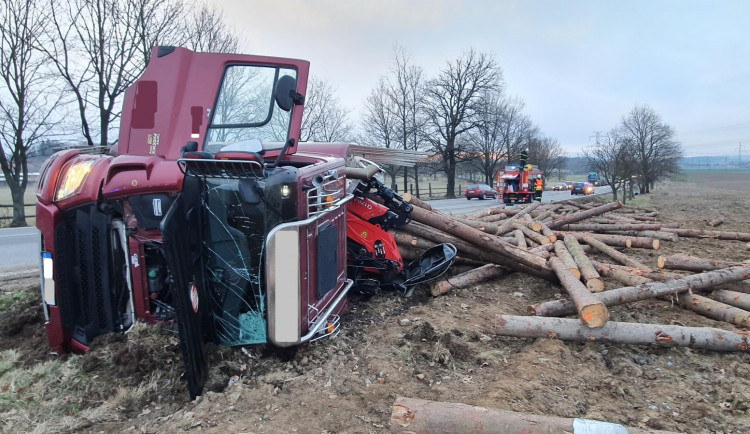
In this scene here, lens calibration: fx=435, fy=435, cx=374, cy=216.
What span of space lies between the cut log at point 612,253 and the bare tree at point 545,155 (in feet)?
145

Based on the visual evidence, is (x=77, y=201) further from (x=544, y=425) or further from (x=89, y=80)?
(x=89, y=80)

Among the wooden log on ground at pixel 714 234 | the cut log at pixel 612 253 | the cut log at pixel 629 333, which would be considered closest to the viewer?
the cut log at pixel 629 333

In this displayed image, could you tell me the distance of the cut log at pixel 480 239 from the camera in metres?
→ 6.71

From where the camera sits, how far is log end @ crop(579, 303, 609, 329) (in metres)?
4.55

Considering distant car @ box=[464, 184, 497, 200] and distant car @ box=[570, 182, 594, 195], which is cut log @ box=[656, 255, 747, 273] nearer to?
distant car @ box=[464, 184, 497, 200]

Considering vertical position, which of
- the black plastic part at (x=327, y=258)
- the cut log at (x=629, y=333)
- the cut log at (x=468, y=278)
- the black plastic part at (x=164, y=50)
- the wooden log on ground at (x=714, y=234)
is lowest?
the cut log at (x=629, y=333)

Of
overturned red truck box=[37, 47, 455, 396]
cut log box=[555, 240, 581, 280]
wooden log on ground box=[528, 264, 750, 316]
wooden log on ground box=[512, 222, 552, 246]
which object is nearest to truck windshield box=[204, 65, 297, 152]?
overturned red truck box=[37, 47, 455, 396]

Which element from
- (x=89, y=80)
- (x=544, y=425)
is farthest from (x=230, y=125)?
(x=89, y=80)

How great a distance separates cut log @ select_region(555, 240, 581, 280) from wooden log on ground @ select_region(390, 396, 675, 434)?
12.9 feet

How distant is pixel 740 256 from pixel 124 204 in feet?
37.0

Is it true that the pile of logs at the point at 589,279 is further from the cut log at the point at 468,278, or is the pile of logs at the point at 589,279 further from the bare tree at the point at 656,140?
the bare tree at the point at 656,140

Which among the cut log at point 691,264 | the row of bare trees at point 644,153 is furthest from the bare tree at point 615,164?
the cut log at point 691,264

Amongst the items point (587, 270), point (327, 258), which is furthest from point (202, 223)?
point (587, 270)

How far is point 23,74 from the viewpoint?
16484 mm
